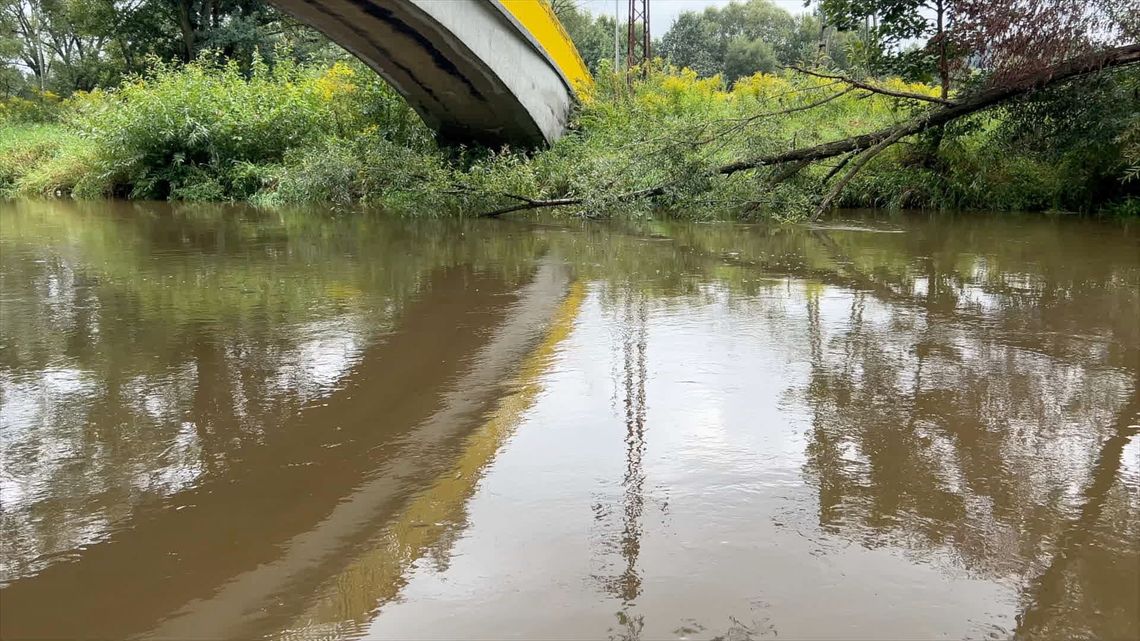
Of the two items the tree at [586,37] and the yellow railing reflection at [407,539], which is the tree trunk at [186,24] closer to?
the tree at [586,37]

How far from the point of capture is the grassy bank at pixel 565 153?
1029 cm

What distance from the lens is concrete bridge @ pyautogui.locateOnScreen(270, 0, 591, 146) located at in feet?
35.3

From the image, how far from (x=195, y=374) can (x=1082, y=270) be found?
5.79 metres

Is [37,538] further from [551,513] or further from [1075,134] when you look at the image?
[1075,134]

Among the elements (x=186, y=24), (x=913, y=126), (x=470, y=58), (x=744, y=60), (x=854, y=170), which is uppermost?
(x=744, y=60)

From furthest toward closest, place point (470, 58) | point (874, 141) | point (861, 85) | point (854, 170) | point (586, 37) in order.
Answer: point (586, 37)
point (470, 58)
point (874, 141)
point (861, 85)
point (854, 170)

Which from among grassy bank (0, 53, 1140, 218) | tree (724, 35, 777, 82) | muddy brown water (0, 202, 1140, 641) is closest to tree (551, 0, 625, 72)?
tree (724, 35, 777, 82)

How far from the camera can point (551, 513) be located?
2.21 metres

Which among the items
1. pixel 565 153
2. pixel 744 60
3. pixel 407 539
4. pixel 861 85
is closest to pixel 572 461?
pixel 407 539

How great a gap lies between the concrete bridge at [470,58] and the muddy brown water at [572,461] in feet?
20.4

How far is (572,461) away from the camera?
257cm

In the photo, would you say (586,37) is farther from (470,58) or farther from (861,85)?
(861,85)

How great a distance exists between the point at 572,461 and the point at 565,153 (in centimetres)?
1251

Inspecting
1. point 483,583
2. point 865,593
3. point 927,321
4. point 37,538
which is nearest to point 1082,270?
point 927,321
